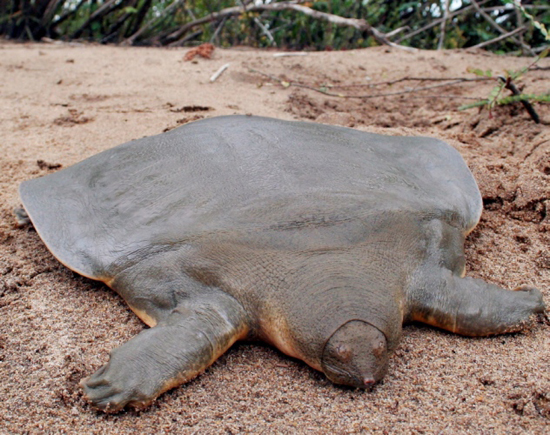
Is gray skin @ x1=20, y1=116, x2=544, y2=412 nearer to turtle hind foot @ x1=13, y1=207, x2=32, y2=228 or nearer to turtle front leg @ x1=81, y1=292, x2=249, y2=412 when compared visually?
turtle front leg @ x1=81, y1=292, x2=249, y2=412

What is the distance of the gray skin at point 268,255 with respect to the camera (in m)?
1.37

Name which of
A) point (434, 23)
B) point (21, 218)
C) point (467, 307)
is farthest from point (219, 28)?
point (467, 307)

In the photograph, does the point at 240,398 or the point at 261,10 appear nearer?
the point at 240,398

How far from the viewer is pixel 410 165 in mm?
2135

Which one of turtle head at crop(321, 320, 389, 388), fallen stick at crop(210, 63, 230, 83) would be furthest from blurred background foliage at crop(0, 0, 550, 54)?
turtle head at crop(321, 320, 389, 388)

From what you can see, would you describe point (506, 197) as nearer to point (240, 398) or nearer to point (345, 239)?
point (345, 239)

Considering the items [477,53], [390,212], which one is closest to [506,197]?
[390,212]

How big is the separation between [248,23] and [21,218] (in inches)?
176

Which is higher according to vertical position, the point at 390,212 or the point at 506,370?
the point at 390,212

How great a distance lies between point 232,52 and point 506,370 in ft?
13.4

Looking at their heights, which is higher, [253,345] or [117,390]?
[117,390]

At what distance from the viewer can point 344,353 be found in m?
1.33

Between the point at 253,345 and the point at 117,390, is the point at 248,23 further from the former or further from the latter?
the point at 117,390

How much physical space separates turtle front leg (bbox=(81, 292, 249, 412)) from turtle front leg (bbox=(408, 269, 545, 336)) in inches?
20.4
